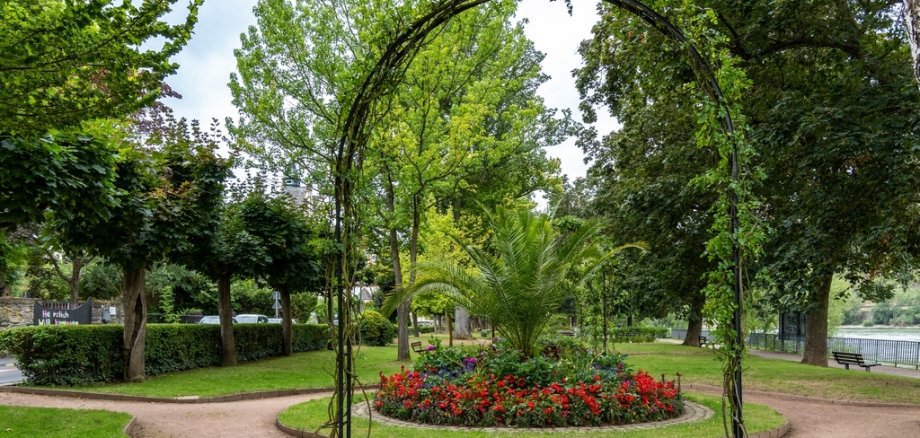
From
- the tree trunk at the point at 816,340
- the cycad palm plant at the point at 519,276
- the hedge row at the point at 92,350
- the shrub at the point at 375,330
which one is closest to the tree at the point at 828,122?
the cycad palm plant at the point at 519,276

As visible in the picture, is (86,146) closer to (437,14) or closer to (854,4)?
(437,14)

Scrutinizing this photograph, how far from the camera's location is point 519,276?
981 centimetres

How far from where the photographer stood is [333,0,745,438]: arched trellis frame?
175 inches

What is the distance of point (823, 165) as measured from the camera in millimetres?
Result: 10969

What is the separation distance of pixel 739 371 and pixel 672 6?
2.99 m

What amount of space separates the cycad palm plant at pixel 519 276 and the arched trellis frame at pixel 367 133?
5049 millimetres

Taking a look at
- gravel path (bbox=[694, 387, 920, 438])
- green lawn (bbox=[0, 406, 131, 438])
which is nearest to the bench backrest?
gravel path (bbox=[694, 387, 920, 438])

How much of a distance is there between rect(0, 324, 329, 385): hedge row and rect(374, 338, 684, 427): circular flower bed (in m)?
2.49

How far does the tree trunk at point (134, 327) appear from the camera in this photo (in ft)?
40.5

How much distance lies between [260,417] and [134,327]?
5.10m

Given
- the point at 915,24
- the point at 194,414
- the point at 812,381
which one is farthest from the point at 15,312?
the point at 915,24

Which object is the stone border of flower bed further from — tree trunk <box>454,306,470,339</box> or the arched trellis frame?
tree trunk <box>454,306,470,339</box>

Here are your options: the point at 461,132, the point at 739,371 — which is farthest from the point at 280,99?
the point at 739,371

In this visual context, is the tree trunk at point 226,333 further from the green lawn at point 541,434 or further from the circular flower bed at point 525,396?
the circular flower bed at point 525,396
